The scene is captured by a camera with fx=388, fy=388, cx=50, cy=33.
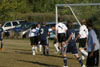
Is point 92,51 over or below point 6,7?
over

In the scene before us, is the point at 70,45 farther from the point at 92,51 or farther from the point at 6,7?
the point at 6,7

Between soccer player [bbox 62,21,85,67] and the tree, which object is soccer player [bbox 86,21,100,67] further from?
the tree

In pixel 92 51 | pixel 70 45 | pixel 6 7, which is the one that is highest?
pixel 92 51

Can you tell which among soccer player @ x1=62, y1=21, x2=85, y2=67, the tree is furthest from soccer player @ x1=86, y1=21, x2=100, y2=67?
the tree

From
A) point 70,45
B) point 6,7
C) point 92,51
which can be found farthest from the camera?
point 6,7

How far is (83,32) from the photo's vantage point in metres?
19.1

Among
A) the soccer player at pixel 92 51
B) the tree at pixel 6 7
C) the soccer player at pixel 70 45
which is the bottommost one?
the tree at pixel 6 7

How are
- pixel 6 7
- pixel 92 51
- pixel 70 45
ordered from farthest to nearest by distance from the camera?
pixel 6 7, pixel 70 45, pixel 92 51

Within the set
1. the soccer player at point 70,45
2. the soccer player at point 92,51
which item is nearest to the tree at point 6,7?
the soccer player at point 70,45

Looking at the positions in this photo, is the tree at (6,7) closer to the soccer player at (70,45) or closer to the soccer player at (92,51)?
the soccer player at (70,45)

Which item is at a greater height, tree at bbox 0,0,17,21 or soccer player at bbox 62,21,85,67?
soccer player at bbox 62,21,85,67

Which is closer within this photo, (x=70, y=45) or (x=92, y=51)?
(x=92, y=51)

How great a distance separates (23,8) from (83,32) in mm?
44895

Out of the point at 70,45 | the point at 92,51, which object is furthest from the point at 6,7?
the point at 92,51
